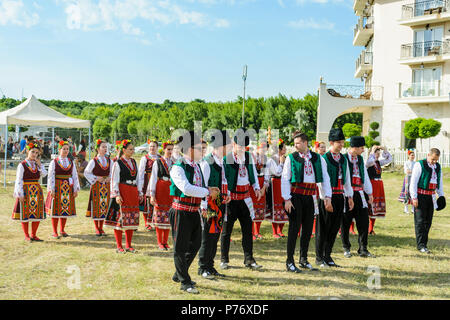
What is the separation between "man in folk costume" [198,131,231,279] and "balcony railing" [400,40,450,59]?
25137 mm

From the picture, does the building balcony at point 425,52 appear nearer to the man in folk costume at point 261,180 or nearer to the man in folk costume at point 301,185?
the man in folk costume at point 261,180

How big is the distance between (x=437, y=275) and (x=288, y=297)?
8.15ft

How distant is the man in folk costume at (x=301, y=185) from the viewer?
5.84m

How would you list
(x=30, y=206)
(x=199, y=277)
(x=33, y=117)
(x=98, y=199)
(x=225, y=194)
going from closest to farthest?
(x=199, y=277) < (x=225, y=194) < (x=30, y=206) < (x=98, y=199) < (x=33, y=117)

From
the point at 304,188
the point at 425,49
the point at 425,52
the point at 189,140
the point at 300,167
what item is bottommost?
the point at 304,188

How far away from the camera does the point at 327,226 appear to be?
632 cm

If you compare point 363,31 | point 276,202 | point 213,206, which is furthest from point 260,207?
point 363,31

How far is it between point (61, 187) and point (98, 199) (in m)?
0.72

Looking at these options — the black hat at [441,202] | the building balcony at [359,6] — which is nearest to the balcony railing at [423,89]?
the building balcony at [359,6]

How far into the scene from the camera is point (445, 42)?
2600cm

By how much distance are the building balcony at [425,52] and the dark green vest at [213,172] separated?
2500 centimetres

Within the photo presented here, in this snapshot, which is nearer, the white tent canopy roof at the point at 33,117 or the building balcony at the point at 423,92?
the white tent canopy roof at the point at 33,117

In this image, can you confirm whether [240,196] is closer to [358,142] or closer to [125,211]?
[125,211]
